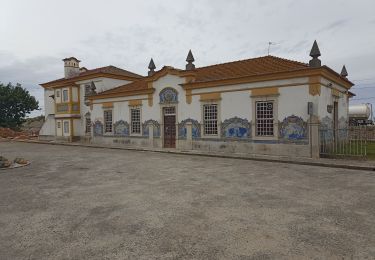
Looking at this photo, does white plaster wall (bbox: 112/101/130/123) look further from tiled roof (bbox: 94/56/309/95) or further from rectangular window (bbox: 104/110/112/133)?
tiled roof (bbox: 94/56/309/95)

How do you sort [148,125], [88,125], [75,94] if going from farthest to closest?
[75,94] → [88,125] → [148,125]

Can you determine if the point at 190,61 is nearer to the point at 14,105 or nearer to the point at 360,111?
the point at 360,111

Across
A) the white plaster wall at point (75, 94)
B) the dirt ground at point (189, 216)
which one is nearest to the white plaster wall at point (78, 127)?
the white plaster wall at point (75, 94)

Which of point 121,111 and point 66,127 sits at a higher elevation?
point 121,111

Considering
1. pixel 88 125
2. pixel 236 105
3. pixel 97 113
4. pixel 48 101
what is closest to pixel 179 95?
pixel 236 105

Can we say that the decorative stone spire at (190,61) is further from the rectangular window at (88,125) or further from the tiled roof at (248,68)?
the rectangular window at (88,125)

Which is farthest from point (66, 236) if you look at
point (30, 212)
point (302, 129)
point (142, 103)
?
point (142, 103)

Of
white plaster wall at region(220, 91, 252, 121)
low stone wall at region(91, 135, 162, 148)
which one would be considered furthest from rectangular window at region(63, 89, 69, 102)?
white plaster wall at region(220, 91, 252, 121)

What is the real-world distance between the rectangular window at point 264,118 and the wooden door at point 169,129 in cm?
609

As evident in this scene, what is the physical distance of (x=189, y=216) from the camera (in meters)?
5.59

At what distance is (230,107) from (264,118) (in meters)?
2.17

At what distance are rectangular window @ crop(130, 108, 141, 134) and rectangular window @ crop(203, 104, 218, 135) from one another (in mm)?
5964

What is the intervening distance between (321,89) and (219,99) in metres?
5.53

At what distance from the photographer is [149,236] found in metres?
4.64
